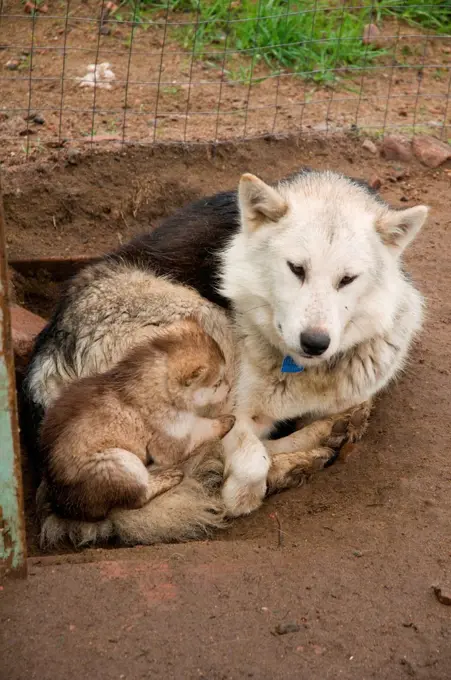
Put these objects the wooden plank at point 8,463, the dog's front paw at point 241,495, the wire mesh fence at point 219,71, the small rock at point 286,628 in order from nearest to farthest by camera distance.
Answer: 1. the wooden plank at point 8,463
2. the small rock at point 286,628
3. the dog's front paw at point 241,495
4. the wire mesh fence at point 219,71

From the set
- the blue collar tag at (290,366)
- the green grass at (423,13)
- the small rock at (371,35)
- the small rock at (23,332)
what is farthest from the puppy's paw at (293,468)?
the green grass at (423,13)

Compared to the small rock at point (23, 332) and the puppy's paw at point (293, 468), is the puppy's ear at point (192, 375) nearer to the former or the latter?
the puppy's paw at point (293, 468)

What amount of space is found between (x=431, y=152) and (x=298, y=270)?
4.14 m

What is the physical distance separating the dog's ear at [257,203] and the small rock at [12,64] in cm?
493

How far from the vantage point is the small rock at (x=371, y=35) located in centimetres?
948

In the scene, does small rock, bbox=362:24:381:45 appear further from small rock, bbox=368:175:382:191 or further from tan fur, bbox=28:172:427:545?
tan fur, bbox=28:172:427:545

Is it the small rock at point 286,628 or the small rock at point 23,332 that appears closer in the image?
the small rock at point 286,628

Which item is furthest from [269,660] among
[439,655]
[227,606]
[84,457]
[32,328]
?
[32,328]

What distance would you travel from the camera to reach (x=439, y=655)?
11.5ft

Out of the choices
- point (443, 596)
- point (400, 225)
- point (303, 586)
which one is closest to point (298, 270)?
point (400, 225)

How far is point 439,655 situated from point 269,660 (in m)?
0.71

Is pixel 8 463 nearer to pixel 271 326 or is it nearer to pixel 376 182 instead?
pixel 271 326

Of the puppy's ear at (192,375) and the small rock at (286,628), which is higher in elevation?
the puppy's ear at (192,375)

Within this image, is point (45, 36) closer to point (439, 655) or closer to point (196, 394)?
point (196, 394)
